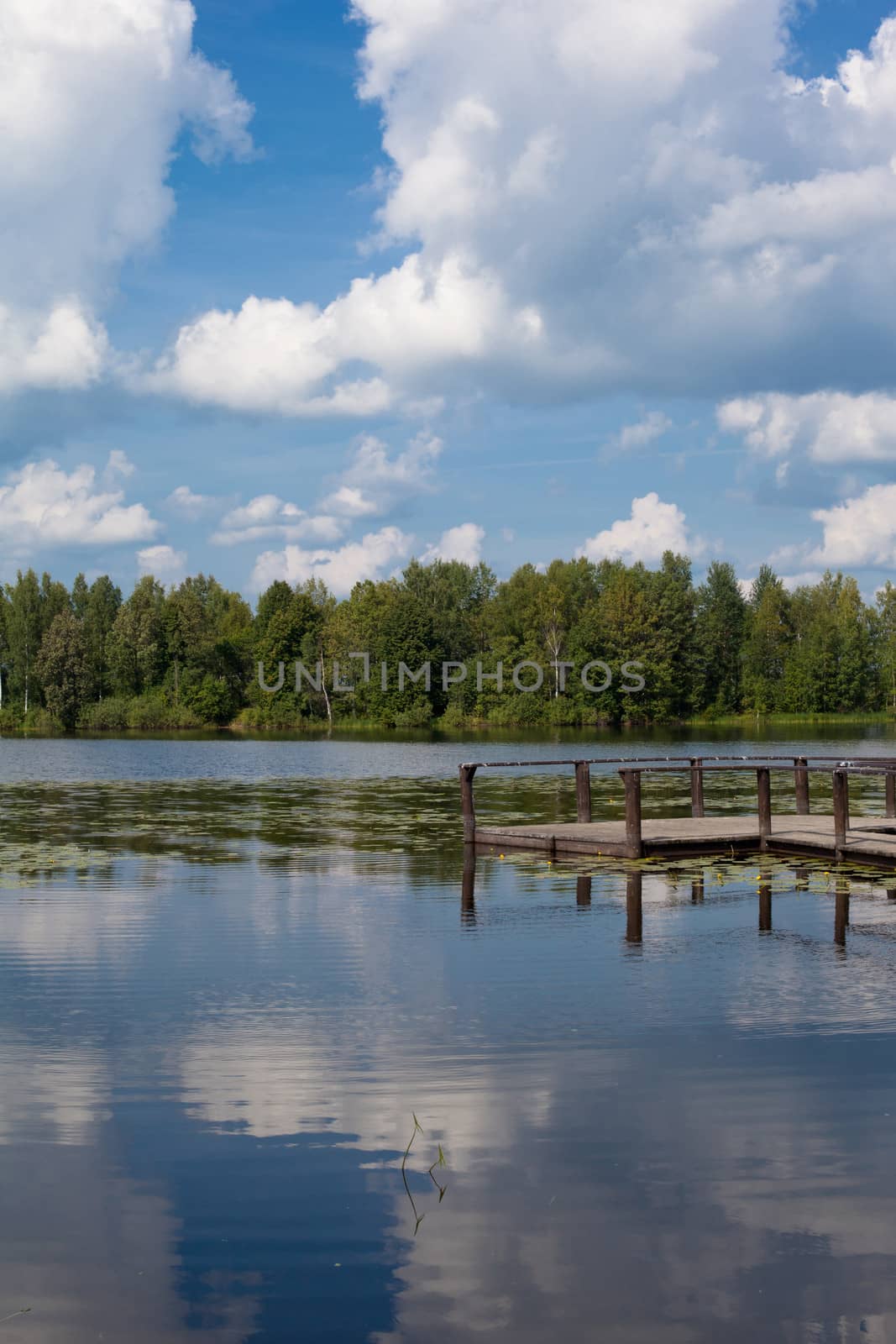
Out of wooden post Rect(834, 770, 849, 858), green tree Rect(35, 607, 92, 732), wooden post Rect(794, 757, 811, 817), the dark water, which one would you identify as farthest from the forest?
the dark water

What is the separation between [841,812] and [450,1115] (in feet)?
40.5

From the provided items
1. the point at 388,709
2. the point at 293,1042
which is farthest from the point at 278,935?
the point at 388,709

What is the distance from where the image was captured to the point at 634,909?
49.9ft

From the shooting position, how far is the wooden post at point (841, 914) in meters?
13.1

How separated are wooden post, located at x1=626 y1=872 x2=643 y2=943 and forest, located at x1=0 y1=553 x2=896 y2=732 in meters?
85.2

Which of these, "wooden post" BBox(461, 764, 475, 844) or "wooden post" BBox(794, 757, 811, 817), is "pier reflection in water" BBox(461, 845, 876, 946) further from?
"wooden post" BBox(794, 757, 811, 817)

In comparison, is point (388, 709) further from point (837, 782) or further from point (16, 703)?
point (837, 782)

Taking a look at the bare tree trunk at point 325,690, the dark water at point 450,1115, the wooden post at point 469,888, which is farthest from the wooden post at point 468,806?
the bare tree trunk at point 325,690

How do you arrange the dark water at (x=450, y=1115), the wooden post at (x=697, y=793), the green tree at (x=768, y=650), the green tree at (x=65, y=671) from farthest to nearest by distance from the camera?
the green tree at (x=768, y=650) → the green tree at (x=65, y=671) → the wooden post at (x=697, y=793) → the dark water at (x=450, y=1115)

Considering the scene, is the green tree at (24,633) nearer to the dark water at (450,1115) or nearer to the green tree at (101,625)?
the green tree at (101,625)

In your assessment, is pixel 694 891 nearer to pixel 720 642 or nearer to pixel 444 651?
pixel 444 651

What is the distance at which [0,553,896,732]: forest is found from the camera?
105312 millimetres

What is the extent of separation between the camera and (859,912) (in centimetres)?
1473

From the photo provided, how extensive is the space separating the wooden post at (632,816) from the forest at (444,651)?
83.3 meters
